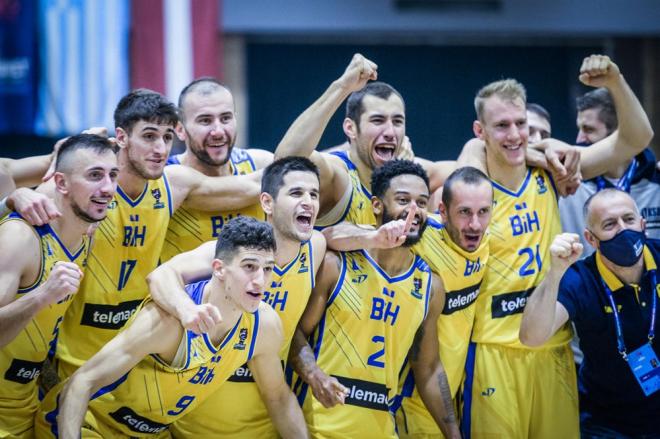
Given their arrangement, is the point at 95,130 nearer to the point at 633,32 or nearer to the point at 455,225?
the point at 455,225

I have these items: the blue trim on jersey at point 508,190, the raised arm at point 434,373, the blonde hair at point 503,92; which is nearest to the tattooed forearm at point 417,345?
the raised arm at point 434,373

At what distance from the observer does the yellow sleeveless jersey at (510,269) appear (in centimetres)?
574

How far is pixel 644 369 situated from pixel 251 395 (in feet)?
7.32

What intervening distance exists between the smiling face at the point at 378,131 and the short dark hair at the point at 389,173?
33 centimetres

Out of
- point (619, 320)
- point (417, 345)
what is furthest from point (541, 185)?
point (417, 345)

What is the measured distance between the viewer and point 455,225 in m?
5.54

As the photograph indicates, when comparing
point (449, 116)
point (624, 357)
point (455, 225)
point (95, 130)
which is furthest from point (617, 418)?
point (449, 116)

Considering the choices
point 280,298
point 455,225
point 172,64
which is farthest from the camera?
point 172,64

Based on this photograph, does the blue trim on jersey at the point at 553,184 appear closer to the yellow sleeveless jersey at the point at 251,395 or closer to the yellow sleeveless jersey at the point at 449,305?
the yellow sleeveless jersey at the point at 449,305

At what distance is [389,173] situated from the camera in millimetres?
5301

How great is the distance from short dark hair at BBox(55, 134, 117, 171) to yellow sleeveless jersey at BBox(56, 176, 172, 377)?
1.39 ft

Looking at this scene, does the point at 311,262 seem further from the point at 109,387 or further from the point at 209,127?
the point at 109,387

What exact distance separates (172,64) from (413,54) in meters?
3.12

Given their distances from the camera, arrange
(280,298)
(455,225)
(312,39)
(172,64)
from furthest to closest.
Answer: (312,39) < (172,64) < (455,225) < (280,298)
